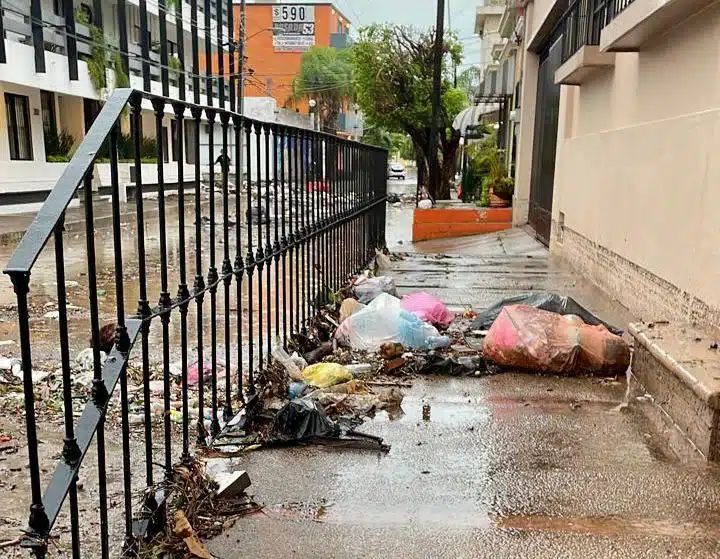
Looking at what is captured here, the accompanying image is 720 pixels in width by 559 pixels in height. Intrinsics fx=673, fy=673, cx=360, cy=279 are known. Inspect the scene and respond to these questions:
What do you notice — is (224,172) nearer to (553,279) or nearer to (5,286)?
(553,279)

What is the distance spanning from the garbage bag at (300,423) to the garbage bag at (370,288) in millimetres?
3081

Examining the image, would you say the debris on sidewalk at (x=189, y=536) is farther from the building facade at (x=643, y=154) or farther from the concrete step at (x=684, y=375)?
the building facade at (x=643, y=154)

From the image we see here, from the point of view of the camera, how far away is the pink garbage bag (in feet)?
18.9

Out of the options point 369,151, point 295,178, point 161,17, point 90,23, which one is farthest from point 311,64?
point 295,178

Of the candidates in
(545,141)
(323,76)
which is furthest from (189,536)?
(323,76)

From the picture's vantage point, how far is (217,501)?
8.48 ft

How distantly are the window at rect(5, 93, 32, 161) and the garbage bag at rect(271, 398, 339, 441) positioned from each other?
20303mm

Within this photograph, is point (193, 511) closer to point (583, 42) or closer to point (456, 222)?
point (583, 42)

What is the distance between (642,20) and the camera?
4941mm

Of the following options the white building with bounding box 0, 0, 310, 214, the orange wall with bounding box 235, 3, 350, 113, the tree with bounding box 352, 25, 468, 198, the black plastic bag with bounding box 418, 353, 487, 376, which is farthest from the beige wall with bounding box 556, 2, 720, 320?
the orange wall with bounding box 235, 3, 350, 113

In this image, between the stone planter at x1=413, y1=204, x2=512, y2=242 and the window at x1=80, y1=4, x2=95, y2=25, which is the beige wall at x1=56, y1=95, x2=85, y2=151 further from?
the stone planter at x1=413, y1=204, x2=512, y2=242

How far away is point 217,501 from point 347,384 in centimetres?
150

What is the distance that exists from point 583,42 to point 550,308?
12.9 feet

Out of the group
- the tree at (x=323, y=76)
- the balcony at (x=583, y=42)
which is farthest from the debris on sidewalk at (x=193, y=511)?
the tree at (x=323, y=76)
